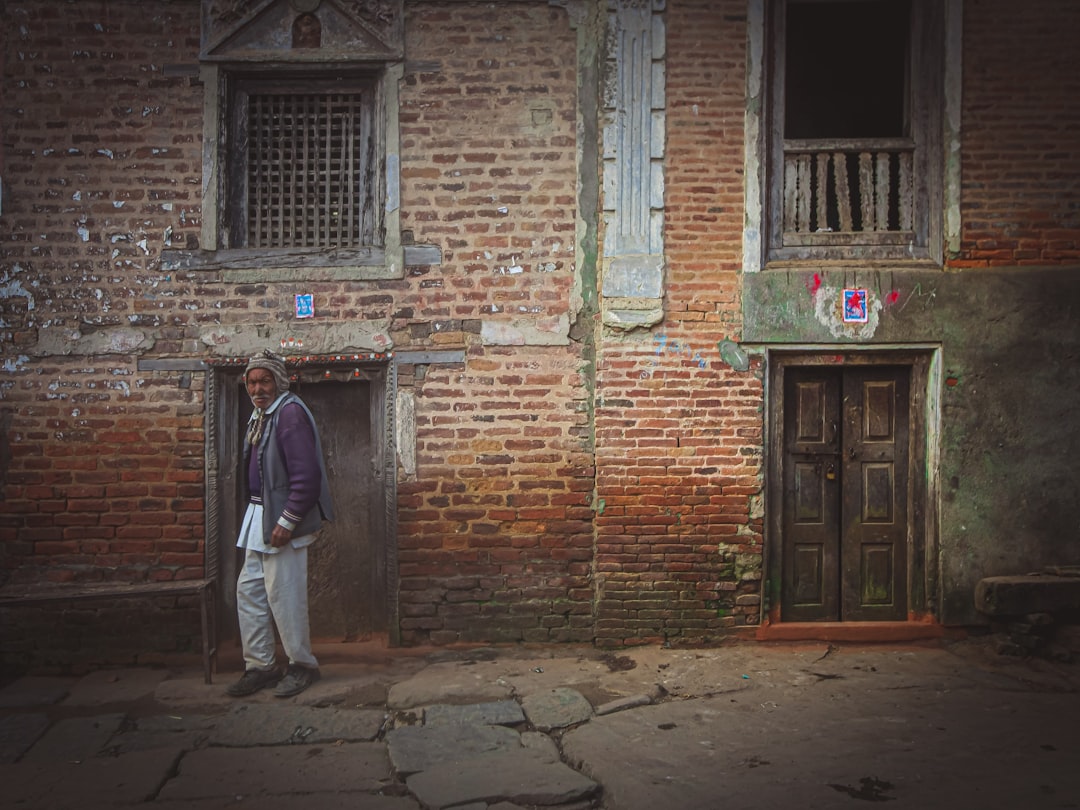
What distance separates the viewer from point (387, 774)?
13.0 ft

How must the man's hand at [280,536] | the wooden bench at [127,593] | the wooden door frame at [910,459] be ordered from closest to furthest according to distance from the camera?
the man's hand at [280,536] < the wooden bench at [127,593] < the wooden door frame at [910,459]

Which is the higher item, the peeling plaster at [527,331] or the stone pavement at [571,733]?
the peeling plaster at [527,331]

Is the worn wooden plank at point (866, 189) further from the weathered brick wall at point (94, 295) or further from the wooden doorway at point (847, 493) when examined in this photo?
the weathered brick wall at point (94, 295)

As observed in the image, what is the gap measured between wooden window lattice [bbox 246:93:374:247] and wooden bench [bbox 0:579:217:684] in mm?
2556

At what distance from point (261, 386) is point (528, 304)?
77.3 inches

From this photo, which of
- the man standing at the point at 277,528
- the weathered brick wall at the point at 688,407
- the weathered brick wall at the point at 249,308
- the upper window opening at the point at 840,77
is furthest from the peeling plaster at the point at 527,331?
the upper window opening at the point at 840,77

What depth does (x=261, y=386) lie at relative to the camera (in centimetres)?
508

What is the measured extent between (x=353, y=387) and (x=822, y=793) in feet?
13.5

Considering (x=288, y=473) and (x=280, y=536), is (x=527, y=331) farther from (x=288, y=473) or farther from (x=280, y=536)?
(x=280, y=536)

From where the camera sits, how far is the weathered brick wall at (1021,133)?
229 inches

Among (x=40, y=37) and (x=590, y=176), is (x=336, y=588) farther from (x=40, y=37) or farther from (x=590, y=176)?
(x=40, y=37)

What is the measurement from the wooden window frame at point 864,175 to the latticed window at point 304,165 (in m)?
3.04

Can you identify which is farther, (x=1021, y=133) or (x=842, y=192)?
(x=842, y=192)

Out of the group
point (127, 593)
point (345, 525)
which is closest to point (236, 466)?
point (345, 525)
